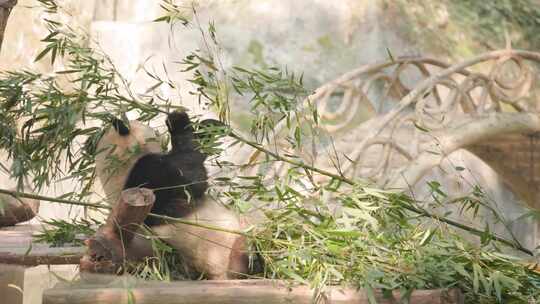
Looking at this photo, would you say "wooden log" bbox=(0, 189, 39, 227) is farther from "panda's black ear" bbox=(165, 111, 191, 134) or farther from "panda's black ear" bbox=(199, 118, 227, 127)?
"panda's black ear" bbox=(199, 118, 227, 127)

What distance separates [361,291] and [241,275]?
1.29ft

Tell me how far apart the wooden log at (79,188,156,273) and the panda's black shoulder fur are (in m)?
0.22

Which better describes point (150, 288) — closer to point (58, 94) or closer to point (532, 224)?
point (58, 94)

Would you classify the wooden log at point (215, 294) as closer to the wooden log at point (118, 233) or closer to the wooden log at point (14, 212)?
the wooden log at point (118, 233)

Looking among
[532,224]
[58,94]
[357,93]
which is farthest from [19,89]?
[532,224]

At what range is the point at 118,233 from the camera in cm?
231

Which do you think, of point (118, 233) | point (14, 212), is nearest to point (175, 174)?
point (118, 233)

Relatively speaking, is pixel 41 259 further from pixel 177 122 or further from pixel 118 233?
pixel 177 122

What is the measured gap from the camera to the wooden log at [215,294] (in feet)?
6.89

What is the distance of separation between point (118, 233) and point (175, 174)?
389 millimetres

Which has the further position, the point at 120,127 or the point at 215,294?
the point at 120,127

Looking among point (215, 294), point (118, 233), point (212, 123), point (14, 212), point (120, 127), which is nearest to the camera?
point (215, 294)

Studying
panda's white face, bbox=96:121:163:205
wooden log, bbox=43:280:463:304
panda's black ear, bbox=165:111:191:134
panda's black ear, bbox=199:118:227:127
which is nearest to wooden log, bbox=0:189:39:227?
panda's white face, bbox=96:121:163:205

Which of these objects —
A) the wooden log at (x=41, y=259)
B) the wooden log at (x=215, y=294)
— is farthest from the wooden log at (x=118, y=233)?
the wooden log at (x=41, y=259)
